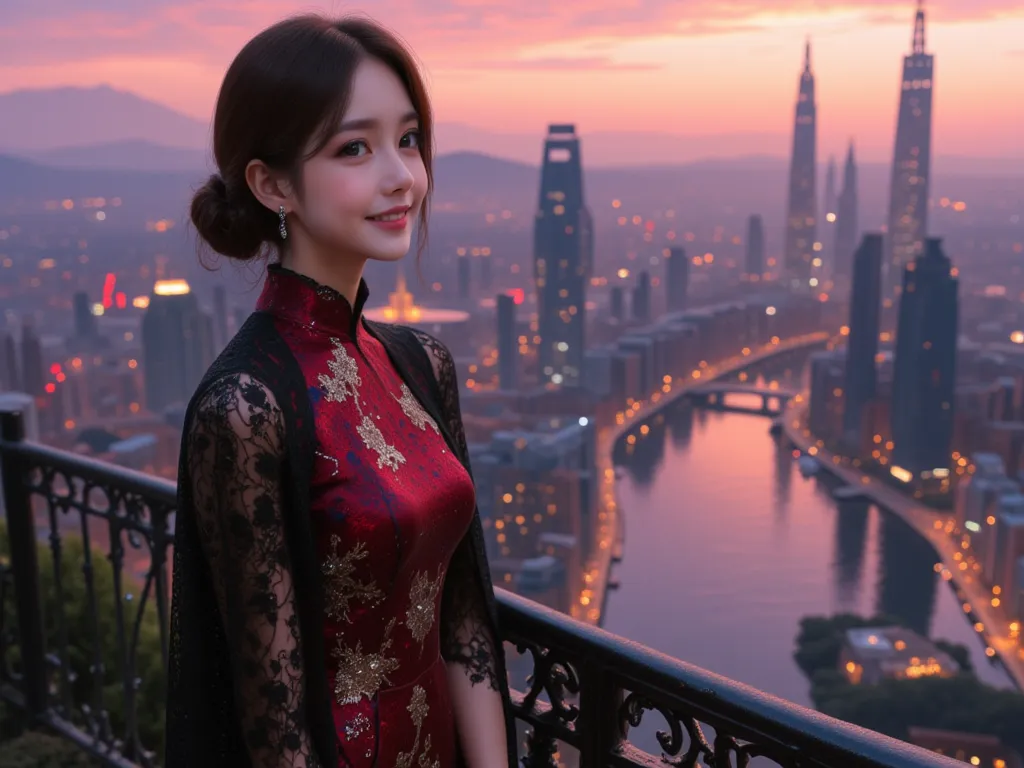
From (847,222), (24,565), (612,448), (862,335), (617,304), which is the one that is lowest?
(612,448)

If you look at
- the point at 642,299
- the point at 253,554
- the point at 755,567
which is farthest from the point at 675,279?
the point at 253,554

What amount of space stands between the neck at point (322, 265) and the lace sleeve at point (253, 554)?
0.17 m

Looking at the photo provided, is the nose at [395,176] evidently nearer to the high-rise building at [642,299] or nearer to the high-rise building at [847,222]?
the high-rise building at [642,299]

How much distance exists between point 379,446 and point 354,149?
0.28 meters

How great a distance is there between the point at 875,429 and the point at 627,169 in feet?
79.5

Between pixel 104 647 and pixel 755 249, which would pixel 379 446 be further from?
pixel 755 249

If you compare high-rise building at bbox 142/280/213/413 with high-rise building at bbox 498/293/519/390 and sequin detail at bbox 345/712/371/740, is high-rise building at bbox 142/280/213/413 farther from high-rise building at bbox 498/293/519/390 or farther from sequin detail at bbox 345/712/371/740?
sequin detail at bbox 345/712/371/740

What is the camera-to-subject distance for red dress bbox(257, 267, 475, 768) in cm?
89

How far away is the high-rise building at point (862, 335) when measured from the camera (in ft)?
102

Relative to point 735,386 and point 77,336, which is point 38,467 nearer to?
point 77,336

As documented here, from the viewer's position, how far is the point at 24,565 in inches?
83.3

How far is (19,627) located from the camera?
218 centimetres

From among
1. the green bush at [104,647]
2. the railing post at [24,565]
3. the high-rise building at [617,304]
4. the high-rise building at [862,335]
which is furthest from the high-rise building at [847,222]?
the railing post at [24,565]

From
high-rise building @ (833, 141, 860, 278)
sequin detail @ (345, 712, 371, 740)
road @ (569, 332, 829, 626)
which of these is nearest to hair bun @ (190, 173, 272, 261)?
sequin detail @ (345, 712, 371, 740)
